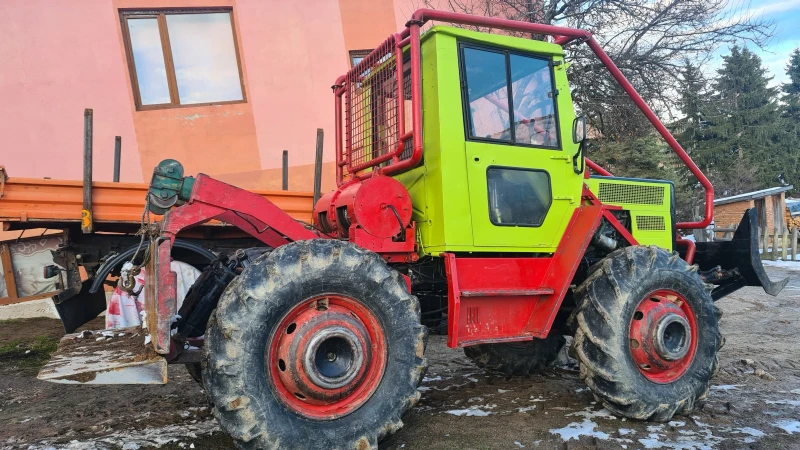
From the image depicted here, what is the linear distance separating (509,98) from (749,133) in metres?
37.7

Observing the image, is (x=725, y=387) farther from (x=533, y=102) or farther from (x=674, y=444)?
(x=533, y=102)

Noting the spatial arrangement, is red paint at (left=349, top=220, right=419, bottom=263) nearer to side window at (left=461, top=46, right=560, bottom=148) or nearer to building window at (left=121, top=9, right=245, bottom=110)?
side window at (left=461, top=46, right=560, bottom=148)

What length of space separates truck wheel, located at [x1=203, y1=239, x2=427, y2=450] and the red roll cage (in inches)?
40.0

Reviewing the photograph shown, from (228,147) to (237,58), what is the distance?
1623mm

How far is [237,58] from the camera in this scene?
9.92 meters

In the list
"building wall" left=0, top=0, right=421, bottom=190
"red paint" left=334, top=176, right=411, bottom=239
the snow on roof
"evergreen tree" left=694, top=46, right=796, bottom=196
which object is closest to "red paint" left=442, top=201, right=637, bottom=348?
"red paint" left=334, top=176, right=411, bottom=239

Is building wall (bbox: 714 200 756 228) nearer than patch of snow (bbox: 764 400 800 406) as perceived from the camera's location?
No

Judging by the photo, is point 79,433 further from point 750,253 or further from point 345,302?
point 750,253

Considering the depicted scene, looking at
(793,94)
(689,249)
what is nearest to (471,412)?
(689,249)

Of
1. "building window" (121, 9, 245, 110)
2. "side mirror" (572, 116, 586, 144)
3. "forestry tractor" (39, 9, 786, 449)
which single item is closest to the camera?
"forestry tractor" (39, 9, 786, 449)

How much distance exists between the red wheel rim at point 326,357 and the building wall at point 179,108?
274 inches

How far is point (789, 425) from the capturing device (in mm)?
3742

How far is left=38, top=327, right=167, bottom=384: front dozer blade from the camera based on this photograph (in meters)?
2.93

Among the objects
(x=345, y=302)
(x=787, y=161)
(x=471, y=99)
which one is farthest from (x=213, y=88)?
(x=787, y=161)
